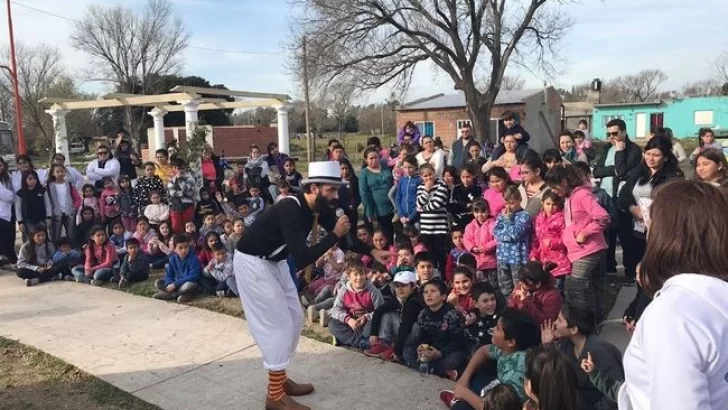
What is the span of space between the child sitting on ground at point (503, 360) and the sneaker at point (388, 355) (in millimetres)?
1041

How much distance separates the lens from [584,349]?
349 centimetres

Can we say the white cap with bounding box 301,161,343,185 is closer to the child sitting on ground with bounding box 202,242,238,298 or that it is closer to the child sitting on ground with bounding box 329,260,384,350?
the child sitting on ground with bounding box 329,260,384,350

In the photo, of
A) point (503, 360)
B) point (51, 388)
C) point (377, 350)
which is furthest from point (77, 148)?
point (503, 360)

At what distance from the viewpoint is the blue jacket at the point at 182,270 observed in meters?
7.11

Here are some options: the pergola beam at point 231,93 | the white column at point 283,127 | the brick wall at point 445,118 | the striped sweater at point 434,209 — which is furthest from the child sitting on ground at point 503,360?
the brick wall at point 445,118

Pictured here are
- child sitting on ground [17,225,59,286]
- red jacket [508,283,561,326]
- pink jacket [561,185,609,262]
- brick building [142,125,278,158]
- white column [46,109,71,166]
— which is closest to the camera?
red jacket [508,283,561,326]

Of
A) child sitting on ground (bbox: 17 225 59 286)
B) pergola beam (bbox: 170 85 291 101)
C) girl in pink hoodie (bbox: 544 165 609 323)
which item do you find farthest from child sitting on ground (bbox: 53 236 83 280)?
pergola beam (bbox: 170 85 291 101)

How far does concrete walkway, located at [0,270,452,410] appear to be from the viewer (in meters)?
4.27

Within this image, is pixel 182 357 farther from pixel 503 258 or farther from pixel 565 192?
pixel 565 192

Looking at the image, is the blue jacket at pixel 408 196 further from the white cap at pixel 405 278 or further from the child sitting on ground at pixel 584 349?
the child sitting on ground at pixel 584 349

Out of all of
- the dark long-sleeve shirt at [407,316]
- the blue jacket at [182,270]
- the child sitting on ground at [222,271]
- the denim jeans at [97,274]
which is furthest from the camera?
the denim jeans at [97,274]

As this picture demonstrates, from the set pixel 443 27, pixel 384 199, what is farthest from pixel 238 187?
pixel 443 27

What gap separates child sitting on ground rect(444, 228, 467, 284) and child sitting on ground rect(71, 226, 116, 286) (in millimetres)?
4634

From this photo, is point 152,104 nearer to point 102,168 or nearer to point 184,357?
point 102,168
